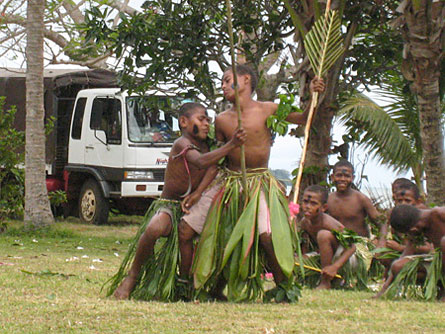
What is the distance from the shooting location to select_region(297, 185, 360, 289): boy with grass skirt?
6543 mm

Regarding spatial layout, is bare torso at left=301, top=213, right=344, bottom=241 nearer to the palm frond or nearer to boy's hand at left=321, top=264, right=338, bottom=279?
boy's hand at left=321, top=264, right=338, bottom=279

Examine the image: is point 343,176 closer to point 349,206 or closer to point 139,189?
point 349,206

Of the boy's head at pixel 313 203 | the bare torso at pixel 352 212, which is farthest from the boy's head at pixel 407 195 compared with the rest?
the bare torso at pixel 352 212

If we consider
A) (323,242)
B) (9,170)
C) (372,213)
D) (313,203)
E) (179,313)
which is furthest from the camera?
(9,170)

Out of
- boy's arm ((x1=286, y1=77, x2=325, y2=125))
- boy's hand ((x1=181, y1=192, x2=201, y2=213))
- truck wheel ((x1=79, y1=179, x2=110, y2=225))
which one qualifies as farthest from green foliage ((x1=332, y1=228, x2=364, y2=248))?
truck wheel ((x1=79, y1=179, x2=110, y2=225))

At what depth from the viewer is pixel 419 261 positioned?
581cm

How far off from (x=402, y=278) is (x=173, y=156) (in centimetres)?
180

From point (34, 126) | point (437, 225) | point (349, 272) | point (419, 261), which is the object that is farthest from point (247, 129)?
point (34, 126)

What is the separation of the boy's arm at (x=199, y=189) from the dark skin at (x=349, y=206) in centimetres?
214

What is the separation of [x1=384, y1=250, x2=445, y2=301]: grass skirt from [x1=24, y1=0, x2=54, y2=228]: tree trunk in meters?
6.77

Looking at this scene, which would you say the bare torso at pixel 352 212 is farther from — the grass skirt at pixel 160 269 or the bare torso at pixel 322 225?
the grass skirt at pixel 160 269

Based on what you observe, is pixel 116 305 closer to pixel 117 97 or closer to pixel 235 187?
pixel 235 187

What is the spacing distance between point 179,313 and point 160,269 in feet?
2.29

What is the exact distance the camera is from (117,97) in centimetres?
1351
